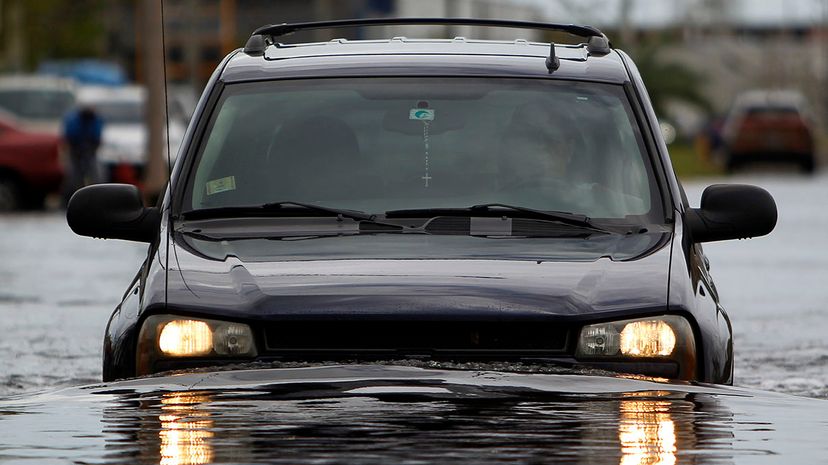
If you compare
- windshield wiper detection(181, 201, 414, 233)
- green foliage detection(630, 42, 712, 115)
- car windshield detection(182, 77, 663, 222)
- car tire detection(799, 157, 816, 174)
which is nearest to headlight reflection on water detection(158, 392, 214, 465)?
windshield wiper detection(181, 201, 414, 233)

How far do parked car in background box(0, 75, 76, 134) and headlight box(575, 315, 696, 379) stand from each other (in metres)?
26.5

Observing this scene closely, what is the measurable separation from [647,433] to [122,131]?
97.2ft

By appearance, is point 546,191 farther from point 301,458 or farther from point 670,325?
point 301,458

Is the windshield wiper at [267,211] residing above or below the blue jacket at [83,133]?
above

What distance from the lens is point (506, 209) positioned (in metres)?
6.52

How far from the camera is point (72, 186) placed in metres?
29.1

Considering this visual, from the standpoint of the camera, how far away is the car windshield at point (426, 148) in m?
6.66

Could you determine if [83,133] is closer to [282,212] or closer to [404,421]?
[282,212]

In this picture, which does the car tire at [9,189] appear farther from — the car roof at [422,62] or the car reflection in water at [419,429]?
the car reflection in water at [419,429]

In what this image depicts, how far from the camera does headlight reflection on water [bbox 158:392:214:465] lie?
4.23 m

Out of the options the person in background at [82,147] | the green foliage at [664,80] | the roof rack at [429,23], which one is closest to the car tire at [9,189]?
the person in background at [82,147]

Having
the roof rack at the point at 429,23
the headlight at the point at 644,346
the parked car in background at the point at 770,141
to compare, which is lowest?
the parked car in background at the point at 770,141

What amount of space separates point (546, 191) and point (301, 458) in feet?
8.71

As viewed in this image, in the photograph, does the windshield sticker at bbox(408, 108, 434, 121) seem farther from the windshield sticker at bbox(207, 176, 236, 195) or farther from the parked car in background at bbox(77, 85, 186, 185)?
the parked car in background at bbox(77, 85, 186, 185)
